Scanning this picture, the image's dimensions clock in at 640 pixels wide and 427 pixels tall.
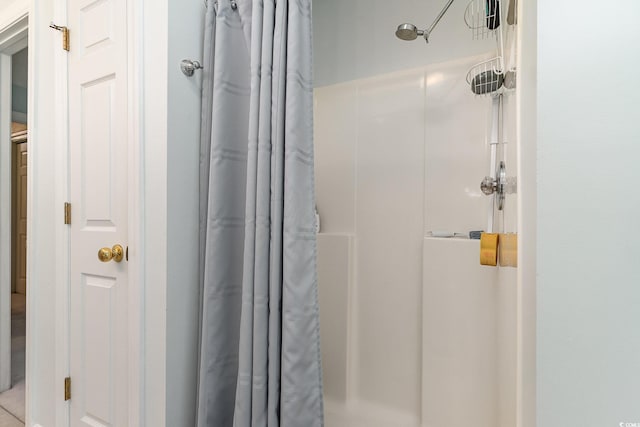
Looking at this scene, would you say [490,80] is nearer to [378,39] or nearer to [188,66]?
[378,39]

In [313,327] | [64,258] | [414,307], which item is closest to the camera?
[313,327]

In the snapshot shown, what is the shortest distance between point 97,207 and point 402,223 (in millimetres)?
1328

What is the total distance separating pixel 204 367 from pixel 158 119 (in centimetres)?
84

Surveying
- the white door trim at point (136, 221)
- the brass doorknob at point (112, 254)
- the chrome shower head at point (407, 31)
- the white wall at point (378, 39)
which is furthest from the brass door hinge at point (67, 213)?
the chrome shower head at point (407, 31)

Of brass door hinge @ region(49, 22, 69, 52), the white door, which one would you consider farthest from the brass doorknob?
brass door hinge @ region(49, 22, 69, 52)

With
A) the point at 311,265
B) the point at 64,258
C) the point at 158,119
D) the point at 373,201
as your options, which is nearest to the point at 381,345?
the point at 373,201

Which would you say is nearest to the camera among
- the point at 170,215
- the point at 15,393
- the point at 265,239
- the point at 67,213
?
the point at 265,239

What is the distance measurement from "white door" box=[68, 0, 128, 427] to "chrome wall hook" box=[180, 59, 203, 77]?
0.25 metres

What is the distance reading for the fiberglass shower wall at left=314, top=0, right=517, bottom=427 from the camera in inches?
56.6

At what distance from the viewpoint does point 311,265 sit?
1024mm

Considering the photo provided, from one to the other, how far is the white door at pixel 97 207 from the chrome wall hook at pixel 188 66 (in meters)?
0.25

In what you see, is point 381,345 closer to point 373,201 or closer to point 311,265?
point 373,201

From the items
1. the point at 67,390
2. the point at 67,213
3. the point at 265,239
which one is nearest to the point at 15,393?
the point at 67,390

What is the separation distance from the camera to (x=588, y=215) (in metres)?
0.57
